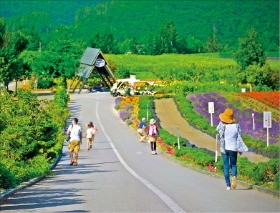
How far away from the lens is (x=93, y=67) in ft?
306

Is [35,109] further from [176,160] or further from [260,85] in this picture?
[260,85]

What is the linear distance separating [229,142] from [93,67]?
253 ft

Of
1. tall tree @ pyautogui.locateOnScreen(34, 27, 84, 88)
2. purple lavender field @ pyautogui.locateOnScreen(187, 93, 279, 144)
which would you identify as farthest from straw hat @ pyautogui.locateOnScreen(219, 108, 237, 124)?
tall tree @ pyautogui.locateOnScreen(34, 27, 84, 88)

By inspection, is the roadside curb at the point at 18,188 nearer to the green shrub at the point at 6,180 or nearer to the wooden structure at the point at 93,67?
the green shrub at the point at 6,180

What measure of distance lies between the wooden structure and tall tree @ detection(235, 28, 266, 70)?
55.0ft

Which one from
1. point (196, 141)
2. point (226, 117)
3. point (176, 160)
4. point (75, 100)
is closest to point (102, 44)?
point (75, 100)

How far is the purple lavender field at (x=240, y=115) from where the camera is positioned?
4812 cm

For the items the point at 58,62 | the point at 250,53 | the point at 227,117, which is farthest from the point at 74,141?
the point at 250,53

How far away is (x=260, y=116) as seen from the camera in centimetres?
5831

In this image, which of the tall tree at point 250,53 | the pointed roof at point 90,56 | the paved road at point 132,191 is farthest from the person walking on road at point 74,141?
the tall tree at point 250,53

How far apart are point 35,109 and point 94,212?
13363 mm

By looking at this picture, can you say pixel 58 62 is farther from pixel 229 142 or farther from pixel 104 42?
pixel 104 42

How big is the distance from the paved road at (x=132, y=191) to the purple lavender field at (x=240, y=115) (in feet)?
58.2

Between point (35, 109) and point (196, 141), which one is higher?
point (35, 109)
